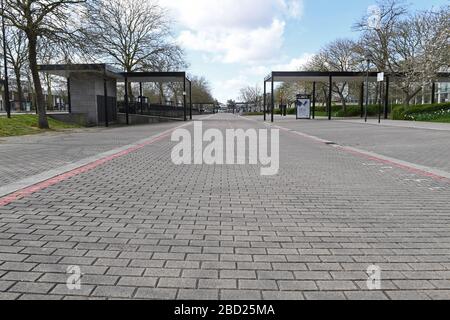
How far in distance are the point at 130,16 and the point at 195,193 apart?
41882 millimetres

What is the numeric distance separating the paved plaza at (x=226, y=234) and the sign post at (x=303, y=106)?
3271 centimetres

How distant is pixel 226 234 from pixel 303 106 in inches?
1495

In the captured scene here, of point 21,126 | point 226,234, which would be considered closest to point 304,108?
point 21,126

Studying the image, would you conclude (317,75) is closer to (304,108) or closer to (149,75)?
(304,108)

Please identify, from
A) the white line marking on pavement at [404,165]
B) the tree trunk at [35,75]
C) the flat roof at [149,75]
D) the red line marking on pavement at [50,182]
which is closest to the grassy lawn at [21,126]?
the tree trunk at [35,75]

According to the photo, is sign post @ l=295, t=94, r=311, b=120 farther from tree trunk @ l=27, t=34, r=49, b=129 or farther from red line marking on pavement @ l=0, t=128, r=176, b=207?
red line marking on pavement @ l=0, t=128, r=176, b=207

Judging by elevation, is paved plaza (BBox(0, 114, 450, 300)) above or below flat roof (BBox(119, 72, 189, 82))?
below

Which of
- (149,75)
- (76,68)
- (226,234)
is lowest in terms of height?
(226,234)

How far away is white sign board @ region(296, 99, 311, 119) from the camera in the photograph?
4081cm

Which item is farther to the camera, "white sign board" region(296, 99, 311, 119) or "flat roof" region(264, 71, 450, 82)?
"white sign board" region(296, 99, 311, 119)

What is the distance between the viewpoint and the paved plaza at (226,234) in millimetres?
3205

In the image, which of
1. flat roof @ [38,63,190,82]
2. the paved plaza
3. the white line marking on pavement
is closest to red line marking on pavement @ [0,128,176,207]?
the paved plaza

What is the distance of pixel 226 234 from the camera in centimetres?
452

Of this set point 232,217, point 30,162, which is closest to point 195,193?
point 232,217
